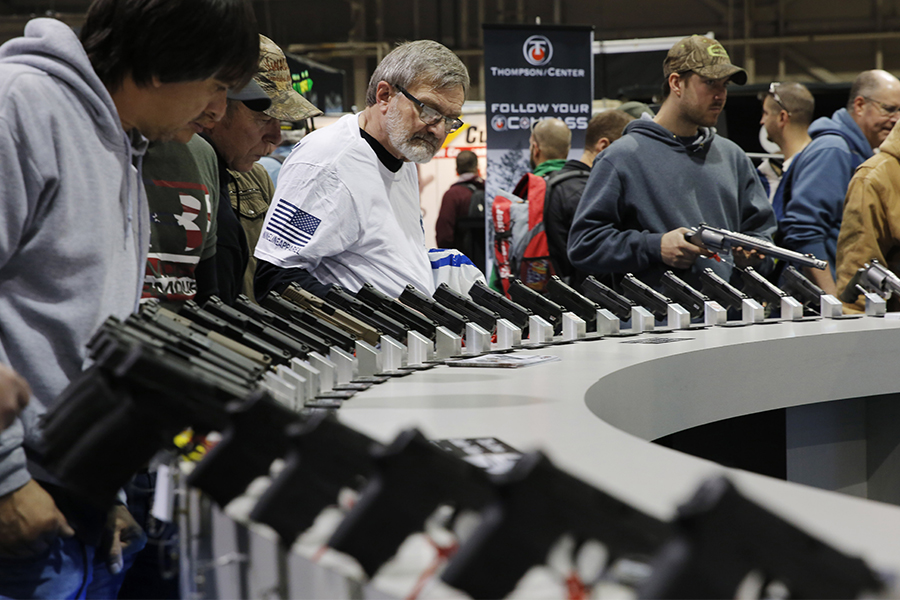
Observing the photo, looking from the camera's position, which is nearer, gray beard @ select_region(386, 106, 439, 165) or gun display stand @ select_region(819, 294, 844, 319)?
gray beard @ select_region(386, 106, 439, 165)

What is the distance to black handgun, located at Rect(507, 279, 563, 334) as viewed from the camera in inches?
91.3

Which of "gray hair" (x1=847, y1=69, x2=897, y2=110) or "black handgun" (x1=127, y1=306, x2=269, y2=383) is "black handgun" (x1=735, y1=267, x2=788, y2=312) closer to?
"gray hair" (x1=847, y1=69, x2=897, y2=110)

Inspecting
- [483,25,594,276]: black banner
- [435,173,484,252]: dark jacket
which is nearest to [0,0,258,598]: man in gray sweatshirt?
[483,25,594,276]: black banner

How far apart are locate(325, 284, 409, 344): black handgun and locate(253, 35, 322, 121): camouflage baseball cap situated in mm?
670

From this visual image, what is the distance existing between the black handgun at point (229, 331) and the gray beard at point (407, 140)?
107 centimetres

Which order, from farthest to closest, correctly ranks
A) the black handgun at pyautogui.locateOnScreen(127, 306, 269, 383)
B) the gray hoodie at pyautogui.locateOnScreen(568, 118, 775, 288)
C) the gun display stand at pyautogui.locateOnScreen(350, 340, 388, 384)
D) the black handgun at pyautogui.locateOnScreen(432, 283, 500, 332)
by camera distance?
the gray hoodie at pyautogui.locateOnScreen(568, 118, 775, 288) < the black handgun at pyautogui.locateOnScreen(432, 283, 500, 332) < the gun display stand at pyautogui.locateOnScreen(350, 340, 388, 384) < the black handgun at pyautogui.locateOnScreen(127, 306, 269, 383)

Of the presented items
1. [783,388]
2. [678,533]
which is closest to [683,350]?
[783,388]

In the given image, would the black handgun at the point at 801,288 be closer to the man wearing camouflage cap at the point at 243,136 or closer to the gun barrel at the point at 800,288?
the gun barrel at the point at 800,288

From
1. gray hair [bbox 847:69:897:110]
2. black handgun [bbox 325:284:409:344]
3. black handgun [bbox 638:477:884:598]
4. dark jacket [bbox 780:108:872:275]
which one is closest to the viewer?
black handgun [bbox 638:477:884:598]

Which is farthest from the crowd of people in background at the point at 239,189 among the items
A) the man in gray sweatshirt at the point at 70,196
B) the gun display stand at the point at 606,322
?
the gun display stand at the point at 606,322

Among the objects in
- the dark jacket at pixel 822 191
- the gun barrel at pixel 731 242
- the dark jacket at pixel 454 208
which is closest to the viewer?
the gun barrel at pixel 731 242

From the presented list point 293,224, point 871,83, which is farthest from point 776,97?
point 293,224

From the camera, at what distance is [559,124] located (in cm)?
505

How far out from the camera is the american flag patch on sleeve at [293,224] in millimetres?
2230
